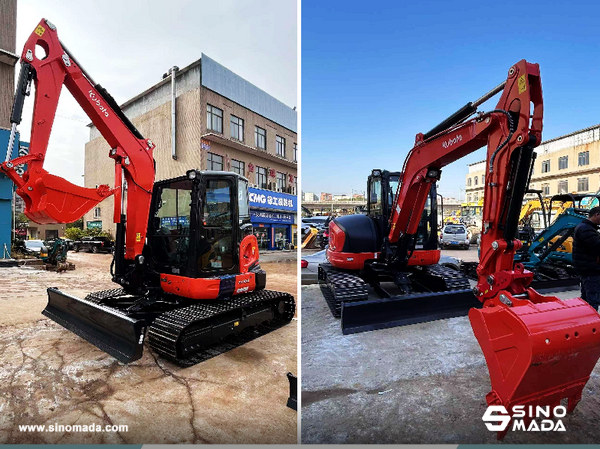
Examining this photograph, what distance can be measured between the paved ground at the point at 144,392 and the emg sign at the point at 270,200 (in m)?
0.90

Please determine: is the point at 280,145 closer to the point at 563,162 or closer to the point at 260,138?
the point at 260,138

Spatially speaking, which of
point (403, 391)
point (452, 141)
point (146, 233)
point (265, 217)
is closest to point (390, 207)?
point (452, 141)

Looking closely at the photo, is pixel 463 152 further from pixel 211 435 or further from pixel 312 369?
pixel 211 435

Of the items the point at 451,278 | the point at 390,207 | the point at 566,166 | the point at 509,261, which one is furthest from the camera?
the point at 390,207

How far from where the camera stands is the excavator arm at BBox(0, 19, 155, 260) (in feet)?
8.42

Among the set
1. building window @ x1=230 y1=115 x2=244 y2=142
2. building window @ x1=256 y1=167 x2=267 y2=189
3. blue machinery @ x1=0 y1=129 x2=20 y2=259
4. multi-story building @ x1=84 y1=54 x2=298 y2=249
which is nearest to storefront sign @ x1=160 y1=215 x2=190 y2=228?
multi-story building @ x1=84 y1=54 x2=298 y2=249

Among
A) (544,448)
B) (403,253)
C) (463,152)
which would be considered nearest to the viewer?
(544,448)

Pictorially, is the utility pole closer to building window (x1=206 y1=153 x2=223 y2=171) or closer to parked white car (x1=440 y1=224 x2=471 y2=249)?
building window (x1=206 y1=153 x2=223 y2=171)

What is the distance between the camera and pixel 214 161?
3.69 m

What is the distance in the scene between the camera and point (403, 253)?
172 inches

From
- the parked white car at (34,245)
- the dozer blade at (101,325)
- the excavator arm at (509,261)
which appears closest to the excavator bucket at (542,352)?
the excavator arm at (509,261)

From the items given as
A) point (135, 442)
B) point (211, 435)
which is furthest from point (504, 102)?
point (135, 442)

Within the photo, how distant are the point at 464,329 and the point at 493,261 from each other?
124cm

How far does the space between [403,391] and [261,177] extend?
6.19 ft
